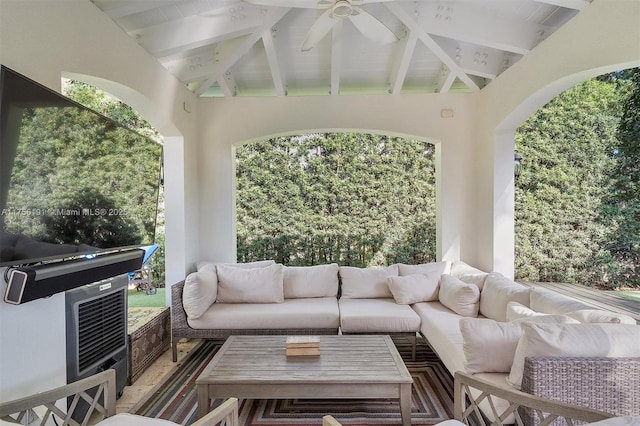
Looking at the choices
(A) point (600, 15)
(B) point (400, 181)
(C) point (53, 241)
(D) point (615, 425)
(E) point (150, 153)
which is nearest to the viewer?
(D) point (615, 425)

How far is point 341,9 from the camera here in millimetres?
2365

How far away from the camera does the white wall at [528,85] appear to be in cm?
227

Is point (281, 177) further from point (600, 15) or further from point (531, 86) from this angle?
point (600, 15)

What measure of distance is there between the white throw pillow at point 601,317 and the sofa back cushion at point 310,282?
2.36 m

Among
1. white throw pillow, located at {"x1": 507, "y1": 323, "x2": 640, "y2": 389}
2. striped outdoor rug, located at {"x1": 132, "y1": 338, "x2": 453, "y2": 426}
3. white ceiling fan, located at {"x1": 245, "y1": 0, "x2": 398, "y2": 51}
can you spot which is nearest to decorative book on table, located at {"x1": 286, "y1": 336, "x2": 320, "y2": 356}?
striped outdoor rug, located at {"x1": 132, "y1": 338, "x2": 453, "y2": 426}

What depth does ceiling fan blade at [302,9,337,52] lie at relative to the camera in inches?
99.1

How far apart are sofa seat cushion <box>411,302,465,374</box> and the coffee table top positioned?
1.42 ft

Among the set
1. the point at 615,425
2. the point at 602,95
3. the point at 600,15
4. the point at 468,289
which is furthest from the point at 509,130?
the point at 615,425

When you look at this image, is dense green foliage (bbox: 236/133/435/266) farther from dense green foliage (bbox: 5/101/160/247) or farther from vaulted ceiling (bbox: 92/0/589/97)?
dense green foliage (bbox: 5/101/160/247)

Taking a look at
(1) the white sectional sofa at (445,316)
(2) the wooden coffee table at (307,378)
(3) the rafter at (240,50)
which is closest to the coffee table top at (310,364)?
(2) the wooden coffee table at (307,378)

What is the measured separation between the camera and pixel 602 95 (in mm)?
5258

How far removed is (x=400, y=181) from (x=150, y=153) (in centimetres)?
395

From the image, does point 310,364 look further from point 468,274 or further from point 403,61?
point 403,61

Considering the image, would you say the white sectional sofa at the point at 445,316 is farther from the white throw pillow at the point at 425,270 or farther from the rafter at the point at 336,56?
the rafter at the point at 336,56
